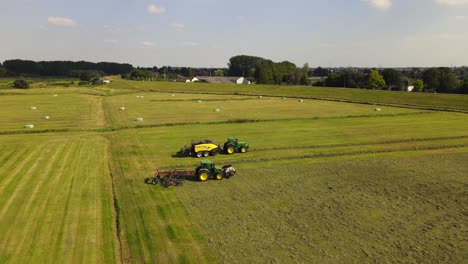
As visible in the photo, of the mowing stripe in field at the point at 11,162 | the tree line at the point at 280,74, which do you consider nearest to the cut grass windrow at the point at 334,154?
the mowing stripe in field at the point at 11,162

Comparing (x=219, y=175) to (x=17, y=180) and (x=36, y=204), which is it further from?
(x=17, y=180)

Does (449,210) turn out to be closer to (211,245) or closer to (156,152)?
(211,245)

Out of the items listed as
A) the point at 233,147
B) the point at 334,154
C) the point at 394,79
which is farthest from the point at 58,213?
the point at 394,79

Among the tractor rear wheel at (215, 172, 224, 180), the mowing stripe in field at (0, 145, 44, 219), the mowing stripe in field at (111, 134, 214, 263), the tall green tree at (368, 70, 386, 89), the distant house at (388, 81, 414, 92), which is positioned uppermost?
the tall green tree at (368, 70, 386, 89)

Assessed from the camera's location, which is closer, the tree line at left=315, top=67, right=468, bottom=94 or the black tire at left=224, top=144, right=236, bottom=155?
the black tire at left=224, top=144, right=236, bottom=155

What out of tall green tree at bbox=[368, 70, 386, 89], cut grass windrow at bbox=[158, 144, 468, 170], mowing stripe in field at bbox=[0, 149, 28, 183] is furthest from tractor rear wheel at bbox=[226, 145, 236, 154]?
tall green tree at bbox=[368, 70, 386, 89]

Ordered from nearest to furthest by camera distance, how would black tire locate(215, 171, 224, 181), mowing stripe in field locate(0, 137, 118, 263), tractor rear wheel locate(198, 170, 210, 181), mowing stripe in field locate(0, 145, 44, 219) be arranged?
1. mowing stripe in field locate(0, 137, 118, 263)
2. mowing stripe in field locate(0, 145, 44, 219)
3. tractor rear wheel locate(198, 170, 210, 181)
4. black tire locate(215, 171, 224, 181)

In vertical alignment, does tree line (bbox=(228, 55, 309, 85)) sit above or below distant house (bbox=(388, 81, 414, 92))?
above

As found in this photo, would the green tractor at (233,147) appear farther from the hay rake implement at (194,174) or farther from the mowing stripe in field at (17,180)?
the mowing stripe in field at (17,180)

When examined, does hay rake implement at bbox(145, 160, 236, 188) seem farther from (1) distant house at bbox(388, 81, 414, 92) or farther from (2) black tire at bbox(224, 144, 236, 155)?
(1) distant house at bbox(388, 81, 414, 92)
